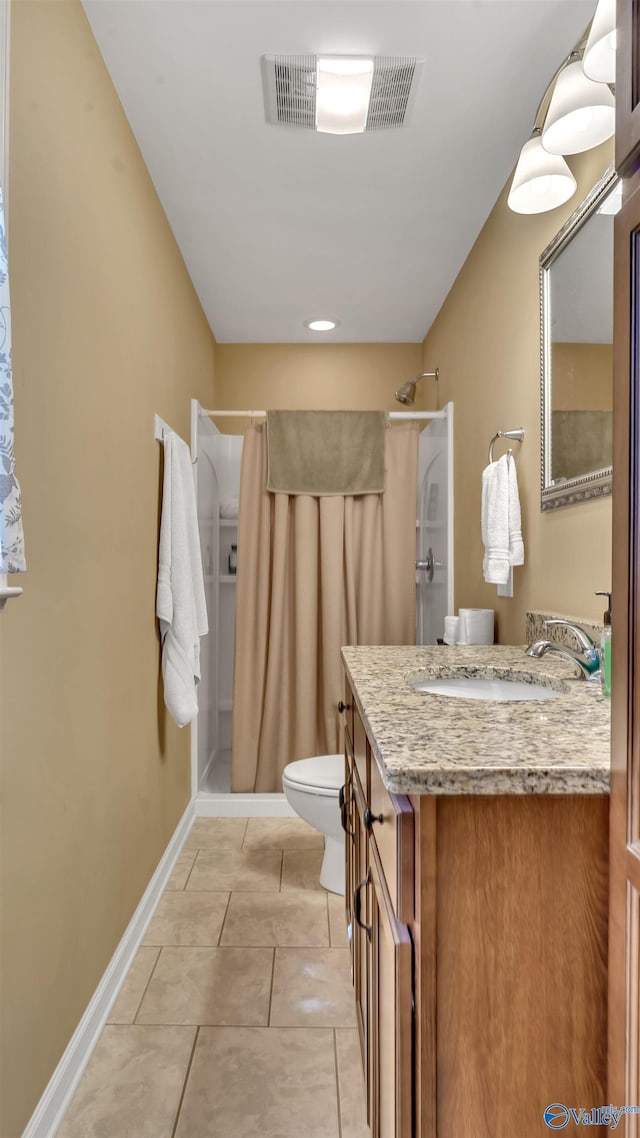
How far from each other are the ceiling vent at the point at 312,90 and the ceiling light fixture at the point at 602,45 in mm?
631

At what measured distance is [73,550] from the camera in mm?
1438

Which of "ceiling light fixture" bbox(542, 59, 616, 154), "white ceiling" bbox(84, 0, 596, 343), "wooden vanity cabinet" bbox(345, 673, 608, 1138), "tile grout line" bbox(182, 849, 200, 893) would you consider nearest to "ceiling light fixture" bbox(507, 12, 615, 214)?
"ceiling light fixture" bbox(542, 59, 616, 154)

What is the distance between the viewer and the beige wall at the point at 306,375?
3.79m

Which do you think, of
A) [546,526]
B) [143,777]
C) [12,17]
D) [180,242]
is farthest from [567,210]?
[143,777]

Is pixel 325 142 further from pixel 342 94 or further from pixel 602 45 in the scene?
pixel 602 45

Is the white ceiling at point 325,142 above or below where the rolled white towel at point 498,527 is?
above

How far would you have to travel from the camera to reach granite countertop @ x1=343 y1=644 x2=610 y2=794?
73cm

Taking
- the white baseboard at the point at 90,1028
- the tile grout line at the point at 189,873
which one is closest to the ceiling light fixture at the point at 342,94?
the white baseboard at the point at 90,1028

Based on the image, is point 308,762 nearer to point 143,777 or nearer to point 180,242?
point 143,777

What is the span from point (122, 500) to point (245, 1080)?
139 centimetres

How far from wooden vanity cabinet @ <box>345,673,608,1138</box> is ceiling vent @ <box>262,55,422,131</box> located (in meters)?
1.76

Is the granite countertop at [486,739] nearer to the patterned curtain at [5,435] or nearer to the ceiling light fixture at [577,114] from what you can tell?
the patterned curtain at [5,435]

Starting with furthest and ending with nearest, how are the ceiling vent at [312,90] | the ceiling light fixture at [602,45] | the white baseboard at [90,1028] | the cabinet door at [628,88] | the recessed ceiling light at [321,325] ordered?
the recessed ceiling light at [321,325], the ceiling vent at [312,90], the white baseboard at [90,1028], the ceiling light fixture at [602,45], the cabinet door at [628,88]

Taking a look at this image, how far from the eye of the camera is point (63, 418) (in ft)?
4.51
